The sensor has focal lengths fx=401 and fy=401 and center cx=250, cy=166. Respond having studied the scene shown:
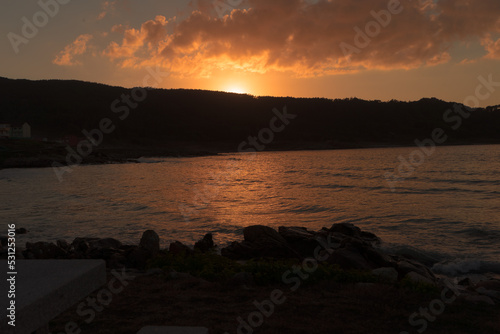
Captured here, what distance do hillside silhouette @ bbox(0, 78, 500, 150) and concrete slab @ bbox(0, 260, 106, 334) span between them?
114m

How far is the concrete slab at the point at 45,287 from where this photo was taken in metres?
2.58

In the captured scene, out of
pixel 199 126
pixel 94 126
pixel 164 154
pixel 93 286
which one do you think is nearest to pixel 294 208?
pixel 93 286

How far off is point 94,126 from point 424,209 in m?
116

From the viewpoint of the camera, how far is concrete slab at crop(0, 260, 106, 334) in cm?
258

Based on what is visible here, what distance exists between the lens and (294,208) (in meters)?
22.4

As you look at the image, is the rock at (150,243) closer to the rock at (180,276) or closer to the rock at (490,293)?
the rock at (180,276)

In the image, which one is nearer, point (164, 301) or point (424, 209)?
point (164, 301)

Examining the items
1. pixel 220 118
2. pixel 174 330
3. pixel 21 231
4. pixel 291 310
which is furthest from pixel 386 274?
pixel 220 118

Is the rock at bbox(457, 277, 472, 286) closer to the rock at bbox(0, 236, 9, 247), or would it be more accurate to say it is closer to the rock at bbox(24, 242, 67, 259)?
the rock at bbox(24, 242, 67, 259)

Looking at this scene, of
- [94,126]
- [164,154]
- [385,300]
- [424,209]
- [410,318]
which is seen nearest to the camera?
[410,318]

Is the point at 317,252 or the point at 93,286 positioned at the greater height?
the point at 93,286

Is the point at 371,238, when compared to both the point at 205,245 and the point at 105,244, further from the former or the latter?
the point at 105,244

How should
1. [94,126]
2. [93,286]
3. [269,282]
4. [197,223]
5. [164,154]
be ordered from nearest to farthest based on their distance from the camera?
[93,286] < [269,282] < [197,223] < [164,154] < [94,126]

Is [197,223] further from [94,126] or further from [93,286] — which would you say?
[94,126]
